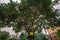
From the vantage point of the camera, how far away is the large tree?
230cm

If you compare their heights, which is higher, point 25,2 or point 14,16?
point 25,2

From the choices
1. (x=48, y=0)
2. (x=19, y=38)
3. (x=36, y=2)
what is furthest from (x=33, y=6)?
(x=19, y=38)

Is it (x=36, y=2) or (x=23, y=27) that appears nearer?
(x=36, y=2)

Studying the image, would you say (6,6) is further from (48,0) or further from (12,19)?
(48,0)

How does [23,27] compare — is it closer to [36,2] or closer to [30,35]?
[30,35]

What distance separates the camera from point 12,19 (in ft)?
7.75

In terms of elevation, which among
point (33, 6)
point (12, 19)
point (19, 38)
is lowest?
point (19, 38)


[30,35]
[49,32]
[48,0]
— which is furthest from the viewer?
[49,32]

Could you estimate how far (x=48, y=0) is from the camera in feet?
7.48

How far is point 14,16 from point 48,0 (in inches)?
20.9

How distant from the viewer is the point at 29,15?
2.39 m

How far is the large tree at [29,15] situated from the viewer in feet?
7.56

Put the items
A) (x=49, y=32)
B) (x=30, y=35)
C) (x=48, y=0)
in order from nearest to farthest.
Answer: (x=48, y=0)
(x=30, y=35)
(x=49, y=32)

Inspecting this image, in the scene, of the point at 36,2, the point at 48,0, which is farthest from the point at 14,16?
the point at 48,0
